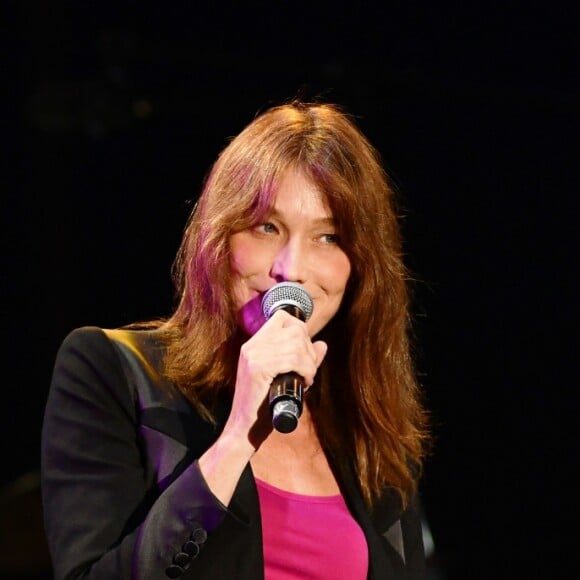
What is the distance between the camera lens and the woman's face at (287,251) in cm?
184

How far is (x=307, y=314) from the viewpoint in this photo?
1709mm

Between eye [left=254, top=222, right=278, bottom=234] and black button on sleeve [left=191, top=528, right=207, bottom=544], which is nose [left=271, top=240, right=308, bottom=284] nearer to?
eye [left=254, top=222, right=278, bottom=234]

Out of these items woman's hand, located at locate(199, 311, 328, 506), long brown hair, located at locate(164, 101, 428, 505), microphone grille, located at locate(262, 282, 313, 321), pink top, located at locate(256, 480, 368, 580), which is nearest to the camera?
woman's hand, located at locate(199, 311, 328, 506)

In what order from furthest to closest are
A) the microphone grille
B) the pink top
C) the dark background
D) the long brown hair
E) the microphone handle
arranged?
1. the dark background
2. the long brown hair
3. the pink top
4. the microphone grille
5. the microphone handle

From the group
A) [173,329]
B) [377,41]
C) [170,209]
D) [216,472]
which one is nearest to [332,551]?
[216,472]

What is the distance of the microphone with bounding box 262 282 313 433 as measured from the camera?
1404mm

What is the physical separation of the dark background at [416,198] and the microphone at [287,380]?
6.89 ft

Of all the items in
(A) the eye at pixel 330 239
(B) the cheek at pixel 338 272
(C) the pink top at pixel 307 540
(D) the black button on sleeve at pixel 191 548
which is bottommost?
(C) the pink top at pixel 307 540

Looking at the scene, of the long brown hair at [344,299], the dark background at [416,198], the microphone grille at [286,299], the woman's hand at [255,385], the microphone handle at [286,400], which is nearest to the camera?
the microphone handle at [286,400]

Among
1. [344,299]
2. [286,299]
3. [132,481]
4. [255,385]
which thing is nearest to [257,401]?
[255,385]

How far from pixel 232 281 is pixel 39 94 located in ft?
6.74

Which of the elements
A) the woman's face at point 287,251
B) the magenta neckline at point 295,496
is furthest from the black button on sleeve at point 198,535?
the woman's face at point 287,251

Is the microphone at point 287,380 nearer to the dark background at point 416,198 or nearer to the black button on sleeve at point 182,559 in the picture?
the black button on sleeve at point 182,559

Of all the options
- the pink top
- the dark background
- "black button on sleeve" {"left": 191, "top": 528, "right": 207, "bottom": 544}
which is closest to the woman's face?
the pink top
